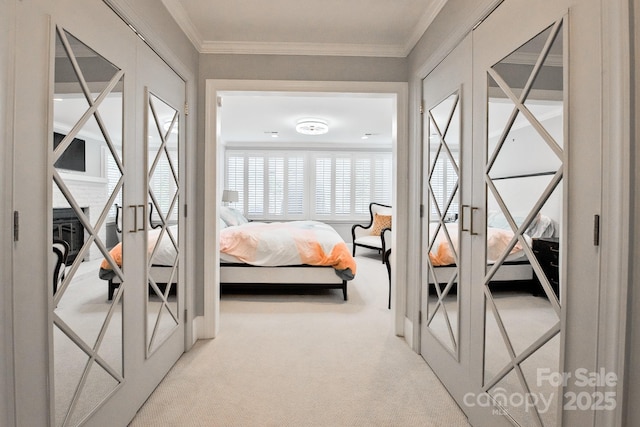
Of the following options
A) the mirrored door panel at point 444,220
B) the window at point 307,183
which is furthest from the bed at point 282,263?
the window at point 307,183

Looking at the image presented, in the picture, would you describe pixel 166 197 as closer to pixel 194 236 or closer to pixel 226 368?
pixel 194 236

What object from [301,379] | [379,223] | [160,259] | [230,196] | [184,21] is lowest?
[301,379]

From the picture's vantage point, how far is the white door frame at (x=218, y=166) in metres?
2.53

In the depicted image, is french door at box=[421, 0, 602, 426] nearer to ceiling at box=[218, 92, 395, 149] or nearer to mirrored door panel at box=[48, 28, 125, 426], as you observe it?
ceiling at box=[218, 92, 395, 149]

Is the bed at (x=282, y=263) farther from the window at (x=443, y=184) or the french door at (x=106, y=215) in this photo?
the window at (x=443, y=184)

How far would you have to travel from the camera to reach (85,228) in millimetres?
1309

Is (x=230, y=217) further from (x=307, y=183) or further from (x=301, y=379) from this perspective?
(x=301, y=379)

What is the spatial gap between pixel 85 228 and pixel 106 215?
15 centimetres

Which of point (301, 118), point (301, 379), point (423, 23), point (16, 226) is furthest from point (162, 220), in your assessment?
point (301, 118)

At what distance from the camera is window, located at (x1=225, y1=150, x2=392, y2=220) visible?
7.19 metres

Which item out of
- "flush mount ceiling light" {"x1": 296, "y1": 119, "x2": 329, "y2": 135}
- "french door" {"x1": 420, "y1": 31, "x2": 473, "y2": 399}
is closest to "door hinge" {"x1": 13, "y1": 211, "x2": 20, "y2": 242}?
Answer: "french door" {"x1": 420, "y1": 31, "x2": 473, "y2": 399}

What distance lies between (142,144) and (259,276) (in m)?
2.25

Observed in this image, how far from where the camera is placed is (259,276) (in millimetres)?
3682

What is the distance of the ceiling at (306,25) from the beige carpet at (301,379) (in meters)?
2.34
